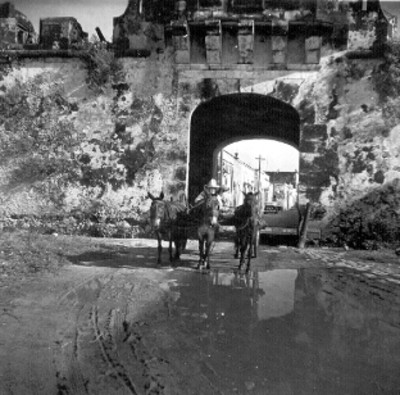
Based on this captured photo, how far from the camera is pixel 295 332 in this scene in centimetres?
432

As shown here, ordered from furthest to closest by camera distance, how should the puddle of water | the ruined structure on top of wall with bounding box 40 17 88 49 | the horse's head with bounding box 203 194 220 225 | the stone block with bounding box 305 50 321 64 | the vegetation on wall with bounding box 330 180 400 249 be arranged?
the ruined structure on top of wall with bounding box 40 17 88 49 < the stone block with bounding box 305 50 321 64 < the vegetation on wall with bounding box 330 180 400 249 < the horse's head with bounding box 203 194 220 225 < the puddle of water

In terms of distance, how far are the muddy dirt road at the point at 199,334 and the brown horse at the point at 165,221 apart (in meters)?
1.03

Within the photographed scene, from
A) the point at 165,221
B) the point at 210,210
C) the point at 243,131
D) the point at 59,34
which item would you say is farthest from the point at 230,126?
the point at 210,210

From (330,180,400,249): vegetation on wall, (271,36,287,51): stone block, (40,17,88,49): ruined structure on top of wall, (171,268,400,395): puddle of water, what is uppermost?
(40,17,88,49): ruined structure on top of wall

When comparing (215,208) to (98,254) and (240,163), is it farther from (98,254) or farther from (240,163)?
(240,163)

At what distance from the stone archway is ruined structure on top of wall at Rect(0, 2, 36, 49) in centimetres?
618

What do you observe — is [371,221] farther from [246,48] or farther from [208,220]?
[246,48]

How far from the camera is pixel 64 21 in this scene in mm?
12789

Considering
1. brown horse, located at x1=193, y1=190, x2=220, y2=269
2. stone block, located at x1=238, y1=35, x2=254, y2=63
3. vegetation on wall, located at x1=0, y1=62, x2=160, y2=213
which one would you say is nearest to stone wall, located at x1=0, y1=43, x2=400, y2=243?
vegetation on wall, located at x1=0, y1=62, x2=160, y2=213

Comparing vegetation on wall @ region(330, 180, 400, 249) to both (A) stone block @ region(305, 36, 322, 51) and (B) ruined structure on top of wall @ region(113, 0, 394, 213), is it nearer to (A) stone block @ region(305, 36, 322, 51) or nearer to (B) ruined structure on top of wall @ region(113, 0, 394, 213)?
(B) ruined structure on top of wall @ region(113, 0, 394, 213)

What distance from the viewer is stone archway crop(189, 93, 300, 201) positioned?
568 inches

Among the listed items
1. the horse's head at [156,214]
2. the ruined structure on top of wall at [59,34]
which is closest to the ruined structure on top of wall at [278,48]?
the ruined structure on top of wall at [59,34]

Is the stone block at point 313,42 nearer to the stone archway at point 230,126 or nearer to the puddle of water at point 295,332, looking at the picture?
the stone archway at point 230,126

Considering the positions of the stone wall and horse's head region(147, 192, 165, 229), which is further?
the stone wall
